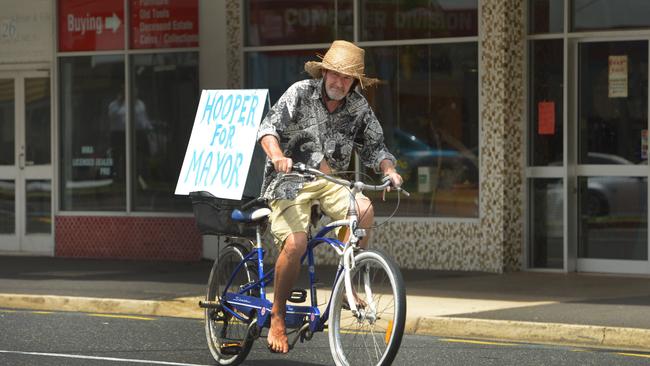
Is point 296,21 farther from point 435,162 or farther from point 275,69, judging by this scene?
point 435,162

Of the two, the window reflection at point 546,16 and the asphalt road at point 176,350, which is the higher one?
the window reflection at point 546,16

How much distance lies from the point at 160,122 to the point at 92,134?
0.99 m

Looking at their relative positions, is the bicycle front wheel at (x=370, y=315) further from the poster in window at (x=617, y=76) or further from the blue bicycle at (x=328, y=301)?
the poster in window at (x=617, y=76)

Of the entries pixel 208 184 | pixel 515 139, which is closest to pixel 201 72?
pixel 515 139

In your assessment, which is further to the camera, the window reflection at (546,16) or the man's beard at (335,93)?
the window reflection at (546,16)

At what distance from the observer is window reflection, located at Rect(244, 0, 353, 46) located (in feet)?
47.8

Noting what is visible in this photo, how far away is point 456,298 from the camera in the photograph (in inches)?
452

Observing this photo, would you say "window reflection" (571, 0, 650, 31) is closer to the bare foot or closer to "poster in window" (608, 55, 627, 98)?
"poster in window" (608, 55, 627, 98)

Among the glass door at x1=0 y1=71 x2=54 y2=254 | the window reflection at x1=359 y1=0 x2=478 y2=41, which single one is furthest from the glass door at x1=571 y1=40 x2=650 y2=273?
the glass door at x1=0 y1=71 x2=54 y2=254

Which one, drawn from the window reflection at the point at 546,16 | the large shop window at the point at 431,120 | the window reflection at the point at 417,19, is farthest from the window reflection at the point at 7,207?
the window reflection at the point at 546,16

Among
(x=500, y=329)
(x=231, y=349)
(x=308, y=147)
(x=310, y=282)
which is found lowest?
(x=500, y=329)

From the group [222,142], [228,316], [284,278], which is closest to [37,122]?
[222,142]

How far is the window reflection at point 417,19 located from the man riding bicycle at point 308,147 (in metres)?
6.81

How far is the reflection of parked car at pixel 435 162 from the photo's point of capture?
45.8 feet
